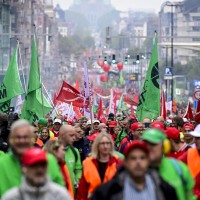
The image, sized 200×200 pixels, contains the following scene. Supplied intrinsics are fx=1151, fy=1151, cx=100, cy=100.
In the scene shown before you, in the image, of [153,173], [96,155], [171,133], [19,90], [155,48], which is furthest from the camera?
[155,48]

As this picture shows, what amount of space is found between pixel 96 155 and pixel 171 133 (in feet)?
3.54

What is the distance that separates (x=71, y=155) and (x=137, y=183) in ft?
11.7

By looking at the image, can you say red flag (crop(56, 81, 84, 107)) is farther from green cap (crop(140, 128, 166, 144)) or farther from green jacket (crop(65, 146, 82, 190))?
green cap (crop(140, 128, 166, 144))

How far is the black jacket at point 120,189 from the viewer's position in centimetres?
780

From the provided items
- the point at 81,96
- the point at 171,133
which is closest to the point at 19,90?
the point at 81,96

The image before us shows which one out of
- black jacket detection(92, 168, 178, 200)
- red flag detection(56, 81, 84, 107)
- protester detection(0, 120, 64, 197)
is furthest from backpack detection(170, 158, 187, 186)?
red flag detection(56, 81, 84, 107)

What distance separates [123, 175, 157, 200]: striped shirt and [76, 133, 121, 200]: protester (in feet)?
8.18

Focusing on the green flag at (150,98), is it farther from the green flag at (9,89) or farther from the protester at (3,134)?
the protester at (3,134)

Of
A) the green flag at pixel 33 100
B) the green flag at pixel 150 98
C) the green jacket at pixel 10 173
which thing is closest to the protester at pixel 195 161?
the green jacket at pixel 10 173

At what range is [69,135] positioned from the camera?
11.0 meters

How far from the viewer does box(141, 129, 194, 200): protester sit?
8438 mm

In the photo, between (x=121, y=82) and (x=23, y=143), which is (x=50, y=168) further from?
(x=121, y=82)

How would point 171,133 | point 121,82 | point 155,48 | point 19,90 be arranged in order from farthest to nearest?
point 121,82
point 155,48
point 19,90
point 171,133

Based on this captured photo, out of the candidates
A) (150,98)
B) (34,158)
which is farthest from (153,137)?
(150,98)
